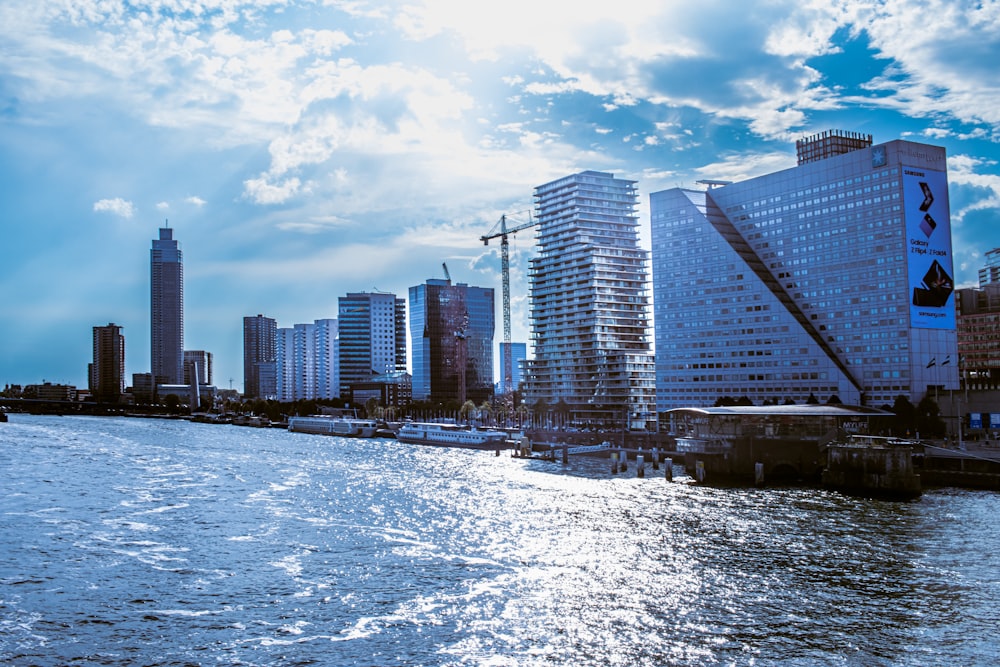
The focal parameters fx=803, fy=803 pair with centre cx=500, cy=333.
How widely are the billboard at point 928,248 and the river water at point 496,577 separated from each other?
254 feet

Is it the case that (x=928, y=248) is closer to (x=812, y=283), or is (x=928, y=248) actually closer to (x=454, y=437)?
(x=812, y=283)

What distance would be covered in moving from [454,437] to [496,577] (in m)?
131

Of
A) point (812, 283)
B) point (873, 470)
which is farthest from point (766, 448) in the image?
point (812, 283)

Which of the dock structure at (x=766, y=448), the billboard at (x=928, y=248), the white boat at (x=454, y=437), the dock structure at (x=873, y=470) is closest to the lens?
the dock structure at (x=873, y=470)

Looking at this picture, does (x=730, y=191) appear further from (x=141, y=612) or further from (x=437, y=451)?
(x=141, y=612)

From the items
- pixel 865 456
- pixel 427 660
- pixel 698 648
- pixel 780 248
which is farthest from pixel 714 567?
pixel 780 248

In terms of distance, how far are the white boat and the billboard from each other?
275 ft

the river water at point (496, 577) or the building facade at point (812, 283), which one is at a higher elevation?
the building facade at point (812, 283)

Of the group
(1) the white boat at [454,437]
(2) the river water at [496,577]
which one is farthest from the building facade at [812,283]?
(2) the river water at [496,577]

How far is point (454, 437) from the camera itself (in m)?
180

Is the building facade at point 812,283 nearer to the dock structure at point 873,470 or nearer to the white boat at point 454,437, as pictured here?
the white boat at point 454,437

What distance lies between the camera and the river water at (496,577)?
37625 mm

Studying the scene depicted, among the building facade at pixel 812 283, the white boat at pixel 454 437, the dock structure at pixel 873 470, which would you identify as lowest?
the white boat at pixel 454 437

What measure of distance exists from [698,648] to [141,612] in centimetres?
2929
